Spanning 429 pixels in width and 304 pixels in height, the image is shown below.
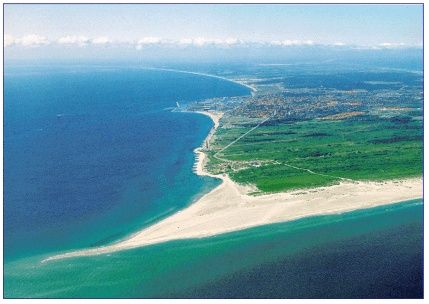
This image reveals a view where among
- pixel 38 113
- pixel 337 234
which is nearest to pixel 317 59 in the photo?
pixel 38 113

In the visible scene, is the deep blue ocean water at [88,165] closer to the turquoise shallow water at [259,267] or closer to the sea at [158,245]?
the sea at [158,245]

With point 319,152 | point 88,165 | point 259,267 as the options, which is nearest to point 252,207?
point 259,267

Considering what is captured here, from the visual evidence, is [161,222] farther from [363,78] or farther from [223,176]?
[363,78]

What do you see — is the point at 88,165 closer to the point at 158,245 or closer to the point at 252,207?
the point at 158,245

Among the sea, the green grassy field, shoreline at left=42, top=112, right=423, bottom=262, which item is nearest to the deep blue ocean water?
the sea

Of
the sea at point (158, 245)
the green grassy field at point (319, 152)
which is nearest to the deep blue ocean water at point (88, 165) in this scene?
the sea at point (158, 245)

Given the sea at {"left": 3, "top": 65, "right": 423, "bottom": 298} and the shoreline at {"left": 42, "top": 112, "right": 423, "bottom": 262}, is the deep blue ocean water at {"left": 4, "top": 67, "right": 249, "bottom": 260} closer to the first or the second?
the sea at {"left": 3, "top": 65, "right": 423, "bottom": 298}
